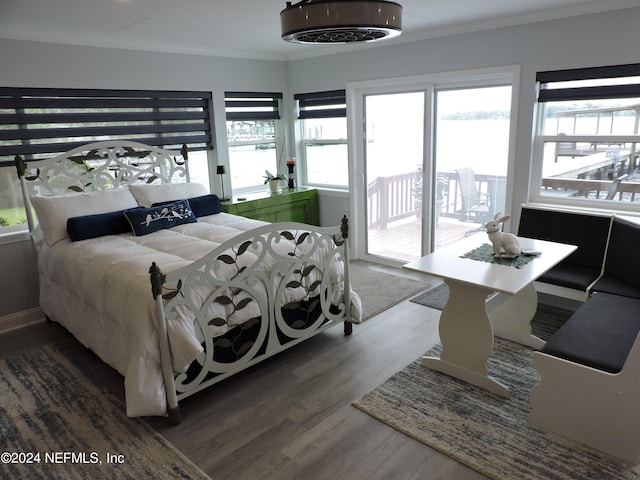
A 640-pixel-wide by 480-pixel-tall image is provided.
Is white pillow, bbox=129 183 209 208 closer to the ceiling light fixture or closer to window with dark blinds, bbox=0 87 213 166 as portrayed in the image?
window with dark blinds, bbox=0 87 213 166

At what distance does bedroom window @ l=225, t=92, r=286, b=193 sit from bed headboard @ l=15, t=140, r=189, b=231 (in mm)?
834

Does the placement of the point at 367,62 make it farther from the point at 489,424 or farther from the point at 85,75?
the point at 489,424

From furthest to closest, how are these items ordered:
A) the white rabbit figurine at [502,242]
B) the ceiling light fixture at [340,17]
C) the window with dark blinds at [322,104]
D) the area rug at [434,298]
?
the window with dark blinds at [322,104] → the area rug at [434,298] → the white rabbit figurine at [502,242] → the ceiling light fixture at [340,17]

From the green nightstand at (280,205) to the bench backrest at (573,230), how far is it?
2.46 m

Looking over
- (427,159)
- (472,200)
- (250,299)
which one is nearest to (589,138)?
(472,200)

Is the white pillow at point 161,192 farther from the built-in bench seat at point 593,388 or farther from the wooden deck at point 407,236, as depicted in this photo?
the built-in bench seat at point 593,388

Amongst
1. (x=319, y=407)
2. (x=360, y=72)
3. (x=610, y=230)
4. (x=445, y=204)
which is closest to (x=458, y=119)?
(x=445, y=204)

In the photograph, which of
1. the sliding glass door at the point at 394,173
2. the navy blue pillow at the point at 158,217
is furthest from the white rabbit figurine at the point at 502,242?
the navy blue pillow at the point at 158,217

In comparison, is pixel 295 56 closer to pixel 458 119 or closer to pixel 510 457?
pixel 458 119

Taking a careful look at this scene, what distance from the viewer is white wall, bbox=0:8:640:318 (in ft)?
11.0

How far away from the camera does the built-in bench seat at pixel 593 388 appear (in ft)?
6.95

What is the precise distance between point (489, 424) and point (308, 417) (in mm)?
949

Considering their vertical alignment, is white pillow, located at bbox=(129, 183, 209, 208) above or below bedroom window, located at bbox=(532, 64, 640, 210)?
below

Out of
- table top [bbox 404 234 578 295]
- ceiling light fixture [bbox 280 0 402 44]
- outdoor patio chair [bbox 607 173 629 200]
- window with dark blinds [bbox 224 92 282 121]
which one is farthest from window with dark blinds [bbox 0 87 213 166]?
outdoor patio chair [bbox 607 173 629 200]
